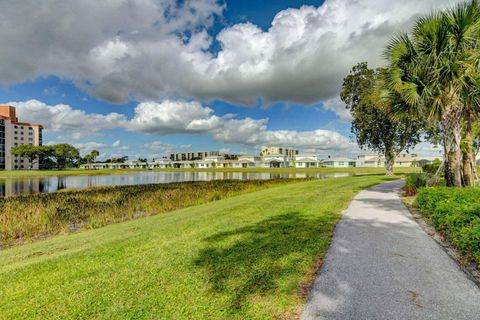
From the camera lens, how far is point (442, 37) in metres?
11.2

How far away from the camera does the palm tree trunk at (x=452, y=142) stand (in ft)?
36.4

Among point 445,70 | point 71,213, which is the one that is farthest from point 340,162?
point 71,213

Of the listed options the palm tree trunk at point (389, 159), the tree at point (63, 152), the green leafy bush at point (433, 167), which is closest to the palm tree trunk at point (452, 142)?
Result: the green leafy bush at point (433, 167)

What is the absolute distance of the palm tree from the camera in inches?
421

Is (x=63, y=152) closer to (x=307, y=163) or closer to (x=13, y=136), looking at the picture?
(x=13, y=136)

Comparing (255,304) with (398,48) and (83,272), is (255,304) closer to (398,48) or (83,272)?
(83,272)

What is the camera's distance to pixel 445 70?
11.2 metres

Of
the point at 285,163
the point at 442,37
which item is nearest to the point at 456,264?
the point at 442,37

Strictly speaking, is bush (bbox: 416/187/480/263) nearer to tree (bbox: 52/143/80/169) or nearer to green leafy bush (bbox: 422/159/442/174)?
green leafy bush (bbox: 422/159/442/174)

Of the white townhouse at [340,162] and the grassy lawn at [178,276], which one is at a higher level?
the white townhouse at [340,162]

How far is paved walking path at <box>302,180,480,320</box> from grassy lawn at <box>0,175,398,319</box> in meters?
0.32

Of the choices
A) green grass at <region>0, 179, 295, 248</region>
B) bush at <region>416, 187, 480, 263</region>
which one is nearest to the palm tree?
bush at <region>416, 187, 480, 263</region>

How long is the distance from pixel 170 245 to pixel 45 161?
352 ft

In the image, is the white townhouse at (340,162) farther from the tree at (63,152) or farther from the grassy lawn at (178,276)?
the grassy lawn at (178,276)
